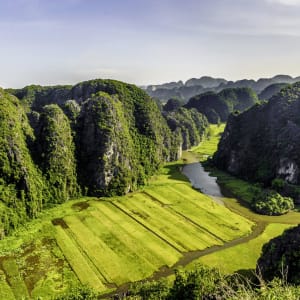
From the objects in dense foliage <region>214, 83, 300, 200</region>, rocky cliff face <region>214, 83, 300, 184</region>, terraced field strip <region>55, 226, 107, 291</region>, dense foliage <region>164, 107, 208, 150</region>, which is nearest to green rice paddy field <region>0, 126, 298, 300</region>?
terraced field strip <region>55, 226, 107, 291</region>

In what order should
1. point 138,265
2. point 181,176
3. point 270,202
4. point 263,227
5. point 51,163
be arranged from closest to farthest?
point 138,265, point 263,227, point 270,202, point 51,163, point 181,176

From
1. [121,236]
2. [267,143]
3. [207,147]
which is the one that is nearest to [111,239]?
[121,236]

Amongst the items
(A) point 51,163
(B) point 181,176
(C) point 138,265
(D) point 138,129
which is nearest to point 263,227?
(C) point 138,265

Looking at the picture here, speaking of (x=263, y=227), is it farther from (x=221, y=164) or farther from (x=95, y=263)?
(x=221, y=164)

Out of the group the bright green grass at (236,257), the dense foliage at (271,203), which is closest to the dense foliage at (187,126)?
the dense foliage at (271,203)

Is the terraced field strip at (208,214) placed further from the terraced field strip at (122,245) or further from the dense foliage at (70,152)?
the terraced field strip at (122,245)

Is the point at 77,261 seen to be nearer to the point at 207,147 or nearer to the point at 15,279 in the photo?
the point at 15,279
